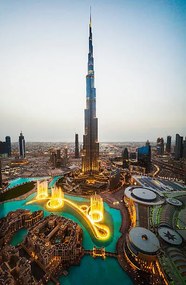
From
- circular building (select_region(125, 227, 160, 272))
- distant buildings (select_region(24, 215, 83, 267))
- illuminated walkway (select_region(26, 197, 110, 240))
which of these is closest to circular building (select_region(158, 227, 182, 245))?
circular building (select_region(125, 227, 160, 272))

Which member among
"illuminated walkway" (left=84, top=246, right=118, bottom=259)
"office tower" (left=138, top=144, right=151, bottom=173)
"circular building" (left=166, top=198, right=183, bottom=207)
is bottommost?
"illuminated walkway" (left=84, top=246, right=118, bottom=259)

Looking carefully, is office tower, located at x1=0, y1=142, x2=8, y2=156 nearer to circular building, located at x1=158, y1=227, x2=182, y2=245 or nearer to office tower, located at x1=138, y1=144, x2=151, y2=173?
office tower, located at x1=138, y1=144, x2=151, y2=173

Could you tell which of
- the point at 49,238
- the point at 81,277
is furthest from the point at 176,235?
the point at 49,238

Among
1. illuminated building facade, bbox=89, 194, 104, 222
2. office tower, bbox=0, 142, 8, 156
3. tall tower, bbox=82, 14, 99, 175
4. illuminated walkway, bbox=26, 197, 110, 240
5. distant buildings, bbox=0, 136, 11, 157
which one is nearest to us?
illuminated walkway, bbox=26, 197, 110, 240

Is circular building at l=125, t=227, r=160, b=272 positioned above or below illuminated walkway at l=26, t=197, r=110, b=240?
above

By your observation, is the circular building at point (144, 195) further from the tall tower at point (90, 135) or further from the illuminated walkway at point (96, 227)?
the tall tower at point (90, 135)

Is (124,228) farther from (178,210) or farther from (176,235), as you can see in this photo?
(178,210)

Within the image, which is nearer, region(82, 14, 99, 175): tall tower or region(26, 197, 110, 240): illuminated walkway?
region(26, 197, 110, 240): illuminated walkway

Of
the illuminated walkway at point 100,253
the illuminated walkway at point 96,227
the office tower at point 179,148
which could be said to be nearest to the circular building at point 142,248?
the illuminated walkway at point 100,253

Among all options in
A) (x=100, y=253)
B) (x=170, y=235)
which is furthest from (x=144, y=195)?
(x=100, y=253)
